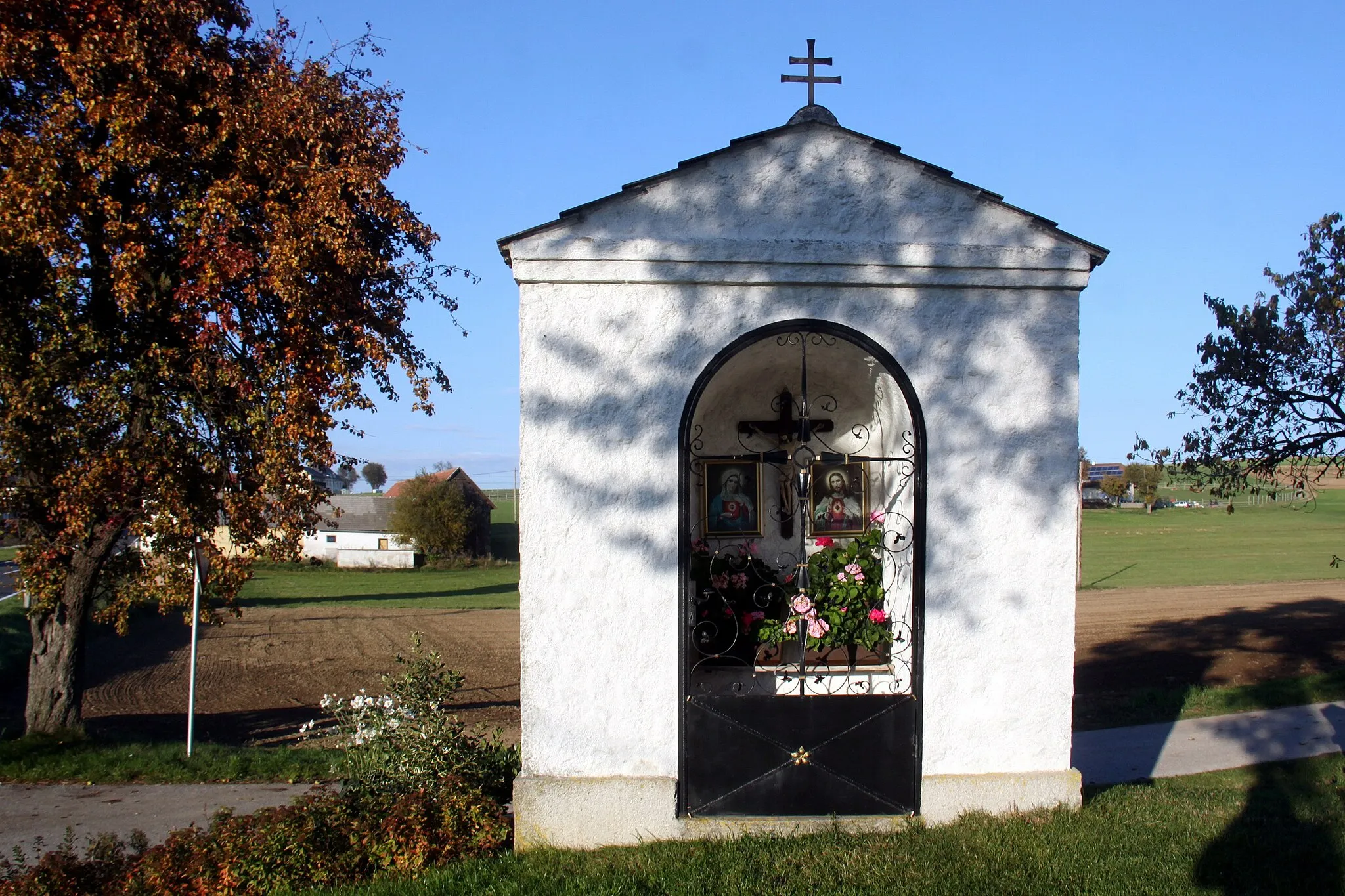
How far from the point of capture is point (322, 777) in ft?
27.3

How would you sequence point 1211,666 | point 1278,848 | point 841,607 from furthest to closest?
1. point 1211,666
2. point 841,607
3. point 1278,848

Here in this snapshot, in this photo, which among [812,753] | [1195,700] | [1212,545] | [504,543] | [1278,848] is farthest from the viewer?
[504,543]

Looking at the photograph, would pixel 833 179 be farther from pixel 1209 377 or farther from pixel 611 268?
pixel 1209 377

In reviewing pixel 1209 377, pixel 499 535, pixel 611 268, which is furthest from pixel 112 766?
pixel 499 535

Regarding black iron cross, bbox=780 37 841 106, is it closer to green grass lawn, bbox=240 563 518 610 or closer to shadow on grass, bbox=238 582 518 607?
green grass lawn, bbox=240 563 518 610

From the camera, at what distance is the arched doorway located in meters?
5.56

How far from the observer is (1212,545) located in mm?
50250

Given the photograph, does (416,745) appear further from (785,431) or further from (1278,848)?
(1278,848)

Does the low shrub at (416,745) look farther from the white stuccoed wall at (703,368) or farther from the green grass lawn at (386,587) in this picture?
the green grass lawn at (386,587)

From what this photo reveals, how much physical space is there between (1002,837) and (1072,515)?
1810 millimetres

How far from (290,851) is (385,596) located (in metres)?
34.5

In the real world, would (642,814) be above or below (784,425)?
below

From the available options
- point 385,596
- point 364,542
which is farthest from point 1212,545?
point 364,542

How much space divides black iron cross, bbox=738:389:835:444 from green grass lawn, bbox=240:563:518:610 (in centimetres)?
2583
